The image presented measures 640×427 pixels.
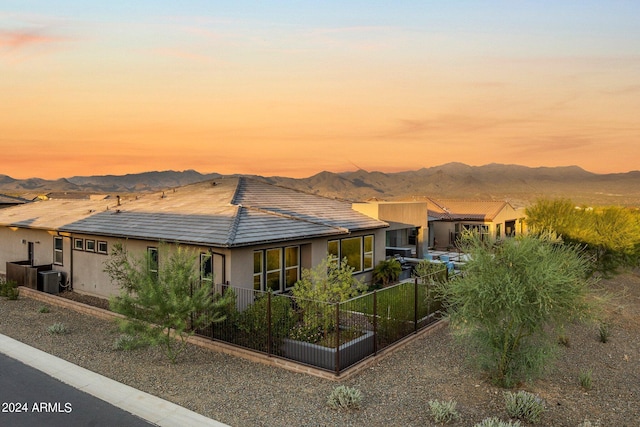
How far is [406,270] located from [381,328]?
11228 millimetres

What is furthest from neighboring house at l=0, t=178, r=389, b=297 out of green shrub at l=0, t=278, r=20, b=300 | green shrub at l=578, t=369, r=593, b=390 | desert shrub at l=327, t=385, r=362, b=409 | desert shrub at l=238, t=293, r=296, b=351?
green shrub at l=578, t=369, r=593, b=390

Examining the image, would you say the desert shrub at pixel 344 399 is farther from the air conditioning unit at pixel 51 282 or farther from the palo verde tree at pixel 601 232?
the palo verde tree at pixel 601 232

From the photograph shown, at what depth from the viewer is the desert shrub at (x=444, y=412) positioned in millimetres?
9305

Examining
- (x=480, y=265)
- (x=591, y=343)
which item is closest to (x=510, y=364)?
(x=480, y=265)

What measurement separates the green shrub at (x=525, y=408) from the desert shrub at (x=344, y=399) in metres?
3.03

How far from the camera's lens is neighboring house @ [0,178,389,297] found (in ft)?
53.3

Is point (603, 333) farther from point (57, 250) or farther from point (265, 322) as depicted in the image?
point (57, 250)

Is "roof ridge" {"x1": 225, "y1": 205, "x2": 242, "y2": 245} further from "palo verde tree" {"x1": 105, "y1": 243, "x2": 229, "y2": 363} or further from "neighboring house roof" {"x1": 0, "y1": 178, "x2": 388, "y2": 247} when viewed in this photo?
"palo verde tree" {"x1": 105, "y1": 243, "x2": 229, "y2": 363}

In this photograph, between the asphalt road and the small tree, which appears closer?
the asphalt road

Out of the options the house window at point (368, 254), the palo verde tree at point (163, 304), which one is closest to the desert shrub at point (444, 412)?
the palo verde tree at point (163, 304)

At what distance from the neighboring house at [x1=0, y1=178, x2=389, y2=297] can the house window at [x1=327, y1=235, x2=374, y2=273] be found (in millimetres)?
46

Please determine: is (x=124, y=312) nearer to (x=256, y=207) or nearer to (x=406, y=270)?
(x=256, y=207)

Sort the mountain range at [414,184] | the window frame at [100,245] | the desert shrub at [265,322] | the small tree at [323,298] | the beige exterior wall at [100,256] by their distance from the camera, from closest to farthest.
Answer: the desert shrub at [265,322], the small tree at [323,298], the beige exterior wall at [100,256], the window frame at [100,245], the mountain range at [414,184]

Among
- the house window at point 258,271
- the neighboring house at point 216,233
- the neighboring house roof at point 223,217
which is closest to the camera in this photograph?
the neighboring house at point 216,233
